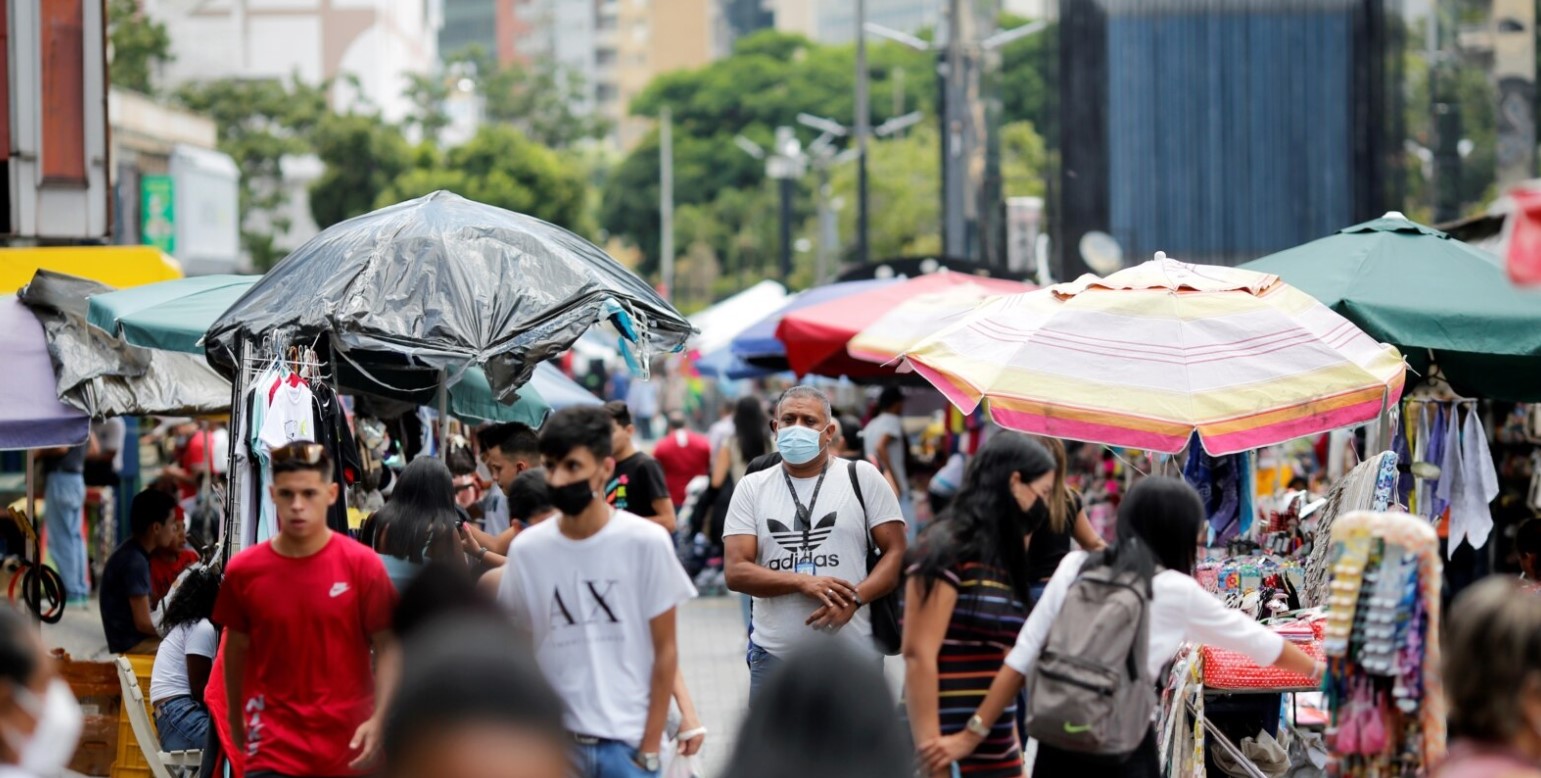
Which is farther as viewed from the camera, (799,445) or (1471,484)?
(1471,484)

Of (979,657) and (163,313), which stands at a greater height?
(163,313)

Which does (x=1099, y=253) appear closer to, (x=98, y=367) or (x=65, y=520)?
(x=65, y=520)

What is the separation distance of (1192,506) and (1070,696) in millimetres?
701

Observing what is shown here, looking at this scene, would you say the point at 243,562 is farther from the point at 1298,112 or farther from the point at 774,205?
the point at 774,205

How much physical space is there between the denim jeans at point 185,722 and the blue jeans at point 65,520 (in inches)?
322

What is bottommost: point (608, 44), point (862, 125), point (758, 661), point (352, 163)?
point (352, 163)

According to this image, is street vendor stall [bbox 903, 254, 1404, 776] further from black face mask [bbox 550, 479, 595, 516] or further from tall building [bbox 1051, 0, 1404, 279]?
tall building [bbox 1051, 0, 1404, 279]

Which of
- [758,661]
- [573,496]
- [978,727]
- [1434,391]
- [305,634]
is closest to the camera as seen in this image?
[573,496]

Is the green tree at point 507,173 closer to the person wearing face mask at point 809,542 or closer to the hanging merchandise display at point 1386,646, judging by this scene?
the person wearing face mask at point 809,542

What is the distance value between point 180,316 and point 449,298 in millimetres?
1944

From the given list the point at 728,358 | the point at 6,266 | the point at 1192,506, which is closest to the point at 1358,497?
the point at 1192,506

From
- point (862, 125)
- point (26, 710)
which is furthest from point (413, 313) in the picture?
point (862, 125)

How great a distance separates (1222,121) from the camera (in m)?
30.2

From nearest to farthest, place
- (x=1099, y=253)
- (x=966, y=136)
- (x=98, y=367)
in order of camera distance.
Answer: (x=98, y=367), (x=1099, y=253), (x=966, y=136)
